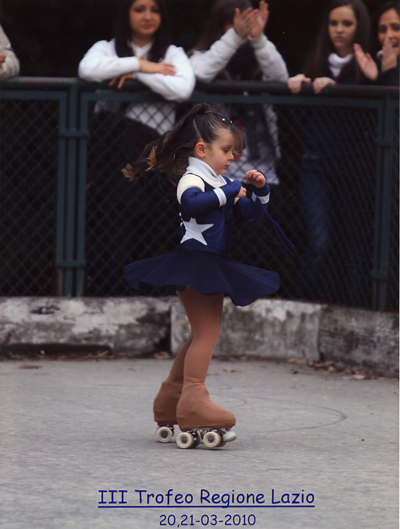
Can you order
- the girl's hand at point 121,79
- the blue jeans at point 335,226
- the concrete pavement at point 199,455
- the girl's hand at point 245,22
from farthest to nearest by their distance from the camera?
the blue jeans at point 335,226, the girl's hand at point 121,79, the girl's hand at point 245,22, the concrete pavement at point 199,455

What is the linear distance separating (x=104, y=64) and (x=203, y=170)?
95.1 inches

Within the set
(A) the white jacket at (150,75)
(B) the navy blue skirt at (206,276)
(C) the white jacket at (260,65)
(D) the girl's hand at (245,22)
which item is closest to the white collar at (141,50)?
(A) the white jacket at (150,75)

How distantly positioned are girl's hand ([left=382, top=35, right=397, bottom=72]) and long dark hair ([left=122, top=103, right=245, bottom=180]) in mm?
2468

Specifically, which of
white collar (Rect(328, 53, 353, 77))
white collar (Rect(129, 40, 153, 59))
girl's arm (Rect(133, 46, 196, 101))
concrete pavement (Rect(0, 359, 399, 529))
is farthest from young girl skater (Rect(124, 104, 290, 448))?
white collar (Rect(328, 53, 353, 77))

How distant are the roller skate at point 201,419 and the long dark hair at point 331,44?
3162mm

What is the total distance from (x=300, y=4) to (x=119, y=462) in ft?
16.9

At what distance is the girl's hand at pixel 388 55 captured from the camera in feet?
20.4

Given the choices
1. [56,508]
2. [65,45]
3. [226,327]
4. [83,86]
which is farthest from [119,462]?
[65,45]

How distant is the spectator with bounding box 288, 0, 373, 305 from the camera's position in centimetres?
626

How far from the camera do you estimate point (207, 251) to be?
399 centimetres

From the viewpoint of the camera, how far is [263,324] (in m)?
6.46

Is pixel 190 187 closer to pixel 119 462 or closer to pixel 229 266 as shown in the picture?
pixel 229 266

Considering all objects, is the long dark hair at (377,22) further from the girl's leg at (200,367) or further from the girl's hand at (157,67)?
the girl's leg at (200,367)

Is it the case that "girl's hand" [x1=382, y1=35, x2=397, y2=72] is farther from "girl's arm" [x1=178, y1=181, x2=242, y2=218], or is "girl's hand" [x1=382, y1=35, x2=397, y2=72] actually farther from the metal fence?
"girl's arm" [x1=178, y1=181, x2=242, y2=218]
